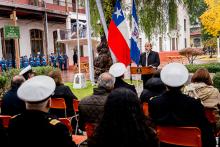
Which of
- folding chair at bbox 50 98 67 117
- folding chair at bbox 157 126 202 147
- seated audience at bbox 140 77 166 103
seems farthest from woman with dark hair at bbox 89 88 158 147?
folding chair at bbox 50 98 67 117

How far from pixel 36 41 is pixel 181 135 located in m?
27.4

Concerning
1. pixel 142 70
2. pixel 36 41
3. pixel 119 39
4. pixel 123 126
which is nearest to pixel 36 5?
pixel 36 41

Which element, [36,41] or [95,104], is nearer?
[95,104]

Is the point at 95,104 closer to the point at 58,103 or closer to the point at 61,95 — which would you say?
the point at 58,103

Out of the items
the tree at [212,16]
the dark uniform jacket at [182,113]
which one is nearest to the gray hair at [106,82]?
the dark uniform jacket at [182,113]

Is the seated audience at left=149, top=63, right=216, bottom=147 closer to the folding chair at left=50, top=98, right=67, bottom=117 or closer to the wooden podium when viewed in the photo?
the folding chair at left=50, top=98, right=67, bottom=117

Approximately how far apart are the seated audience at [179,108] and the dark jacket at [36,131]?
4.03ft

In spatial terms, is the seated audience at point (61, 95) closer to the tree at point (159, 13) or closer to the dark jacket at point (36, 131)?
the dark jacket at point (36, 131)

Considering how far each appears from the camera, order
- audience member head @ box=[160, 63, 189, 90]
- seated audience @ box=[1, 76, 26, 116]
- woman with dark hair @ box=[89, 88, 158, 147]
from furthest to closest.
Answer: seated audience @ box=[1, 76, 26, 116] → audience member head @ box=[160, 63, 189, 90] → woman with dark hair @ box=[89, 88, 158, 147]

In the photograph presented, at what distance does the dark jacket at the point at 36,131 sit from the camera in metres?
2.70

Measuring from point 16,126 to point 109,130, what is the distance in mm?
Answer: 754

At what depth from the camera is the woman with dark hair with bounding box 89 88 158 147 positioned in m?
2.62

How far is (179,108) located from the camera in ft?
11.5

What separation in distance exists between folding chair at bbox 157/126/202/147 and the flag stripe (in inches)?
188
